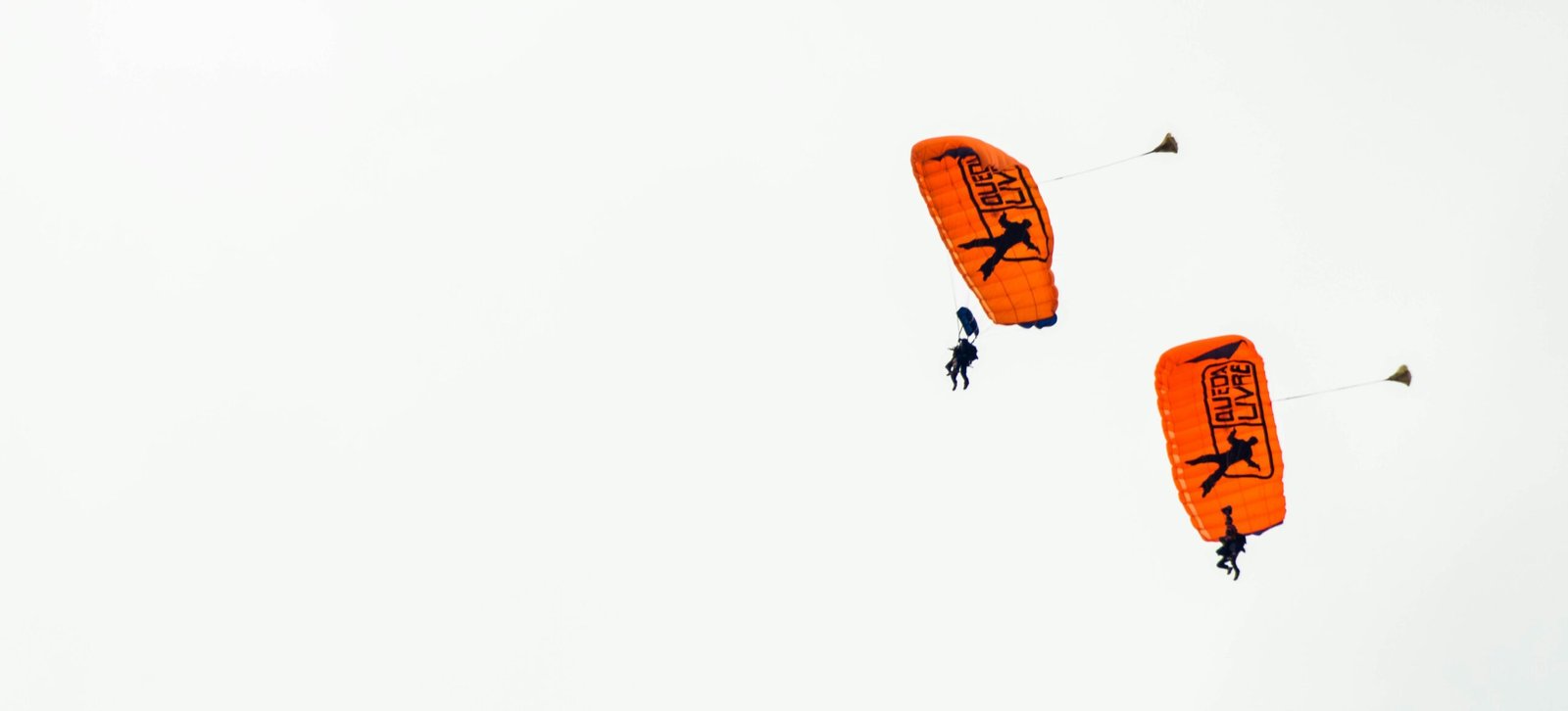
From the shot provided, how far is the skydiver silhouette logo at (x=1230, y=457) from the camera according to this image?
4078cm

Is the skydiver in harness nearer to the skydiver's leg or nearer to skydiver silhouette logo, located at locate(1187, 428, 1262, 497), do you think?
skydiver silhouette logo, located at locate(1187, 428, 1262, 497)

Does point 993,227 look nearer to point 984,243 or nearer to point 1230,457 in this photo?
point 984,243

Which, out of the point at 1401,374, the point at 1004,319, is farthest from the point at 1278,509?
the point at 1004,319

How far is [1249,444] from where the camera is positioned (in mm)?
40875

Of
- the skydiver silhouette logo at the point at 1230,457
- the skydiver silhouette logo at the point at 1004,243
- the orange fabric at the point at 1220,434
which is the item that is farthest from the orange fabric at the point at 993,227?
the skydiver silhouette logo at the point at 1230,457

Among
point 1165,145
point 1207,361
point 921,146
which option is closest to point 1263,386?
point 1207,361

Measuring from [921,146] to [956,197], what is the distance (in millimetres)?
1704

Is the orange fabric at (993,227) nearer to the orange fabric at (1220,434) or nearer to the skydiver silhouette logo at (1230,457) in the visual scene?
the orange fabric at (1220,434)

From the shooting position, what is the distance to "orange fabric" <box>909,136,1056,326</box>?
41281 millimetres

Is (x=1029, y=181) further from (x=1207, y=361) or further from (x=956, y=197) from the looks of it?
(x=1207, y=361)

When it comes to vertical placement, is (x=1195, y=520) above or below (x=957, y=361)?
below

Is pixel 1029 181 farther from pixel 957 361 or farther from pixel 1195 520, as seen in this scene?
pixel 1195 520

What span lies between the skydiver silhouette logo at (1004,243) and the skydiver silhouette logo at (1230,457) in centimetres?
620

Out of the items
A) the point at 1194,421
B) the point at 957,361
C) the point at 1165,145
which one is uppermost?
the point at 1165,145
